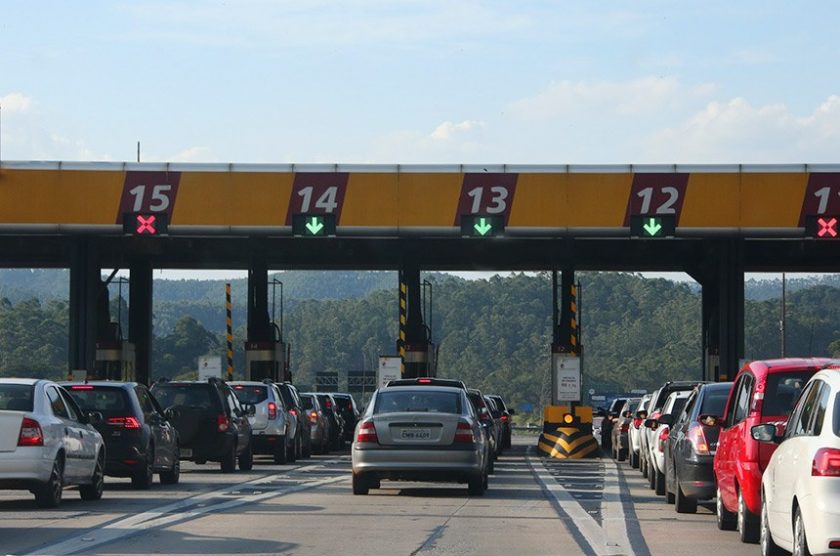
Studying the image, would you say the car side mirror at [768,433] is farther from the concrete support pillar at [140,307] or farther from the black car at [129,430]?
the concrete support pillar at [140,307]

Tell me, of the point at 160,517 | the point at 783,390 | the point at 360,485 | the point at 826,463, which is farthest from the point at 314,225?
the point at 826,463

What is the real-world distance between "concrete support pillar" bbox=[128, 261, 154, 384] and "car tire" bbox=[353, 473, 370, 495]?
2744 centimetres

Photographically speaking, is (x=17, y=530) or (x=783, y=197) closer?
(x=17, y=530)

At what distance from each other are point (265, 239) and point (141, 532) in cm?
3148

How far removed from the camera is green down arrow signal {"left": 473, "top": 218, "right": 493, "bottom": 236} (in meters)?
39.9

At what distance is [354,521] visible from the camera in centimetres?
1811

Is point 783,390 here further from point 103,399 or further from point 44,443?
point 103,399

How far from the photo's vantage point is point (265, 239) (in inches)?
1871

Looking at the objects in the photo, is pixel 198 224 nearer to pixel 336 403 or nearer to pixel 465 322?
pixel 336 403

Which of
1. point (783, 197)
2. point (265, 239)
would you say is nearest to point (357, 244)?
point (265, 239)

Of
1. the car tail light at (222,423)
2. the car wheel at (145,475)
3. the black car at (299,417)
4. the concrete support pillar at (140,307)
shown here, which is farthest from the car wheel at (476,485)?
the concrete support pillar at (140,307)

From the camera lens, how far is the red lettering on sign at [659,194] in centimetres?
4000

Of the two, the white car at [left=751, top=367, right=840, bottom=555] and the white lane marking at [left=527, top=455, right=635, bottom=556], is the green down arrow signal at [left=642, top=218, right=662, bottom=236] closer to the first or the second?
the white lane marking at [left=527, top=455, right=635, bottom=556]

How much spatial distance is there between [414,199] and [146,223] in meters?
6.18
